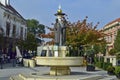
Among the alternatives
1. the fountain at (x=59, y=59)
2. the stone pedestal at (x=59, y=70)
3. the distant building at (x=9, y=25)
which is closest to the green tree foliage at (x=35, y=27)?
the distant building at (x=9, y=25)

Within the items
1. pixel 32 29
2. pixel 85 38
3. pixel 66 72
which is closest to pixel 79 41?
pixel 85 38

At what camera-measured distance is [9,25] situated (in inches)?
2803

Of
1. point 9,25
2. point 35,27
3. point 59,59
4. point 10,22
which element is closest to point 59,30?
point 59,59

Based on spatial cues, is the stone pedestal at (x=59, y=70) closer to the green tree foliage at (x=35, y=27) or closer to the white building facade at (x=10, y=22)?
the white building facade at (x=10, y=22)

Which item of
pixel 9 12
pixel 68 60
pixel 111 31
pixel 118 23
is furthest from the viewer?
pixel 111 31

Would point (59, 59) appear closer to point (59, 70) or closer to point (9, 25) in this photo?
point (59, 70)

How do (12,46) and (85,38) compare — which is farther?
(12,46)

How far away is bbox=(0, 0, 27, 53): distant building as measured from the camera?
66269 mm

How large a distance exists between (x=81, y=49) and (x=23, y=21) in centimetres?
3135

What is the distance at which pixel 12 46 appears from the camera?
71.9m

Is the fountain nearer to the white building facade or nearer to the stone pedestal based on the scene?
the stone pedestal

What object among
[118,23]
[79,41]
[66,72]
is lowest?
[66,72]

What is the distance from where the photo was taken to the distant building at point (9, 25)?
66.3 metres

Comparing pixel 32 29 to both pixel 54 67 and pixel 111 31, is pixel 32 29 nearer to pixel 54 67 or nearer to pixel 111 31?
pixel 111 31
